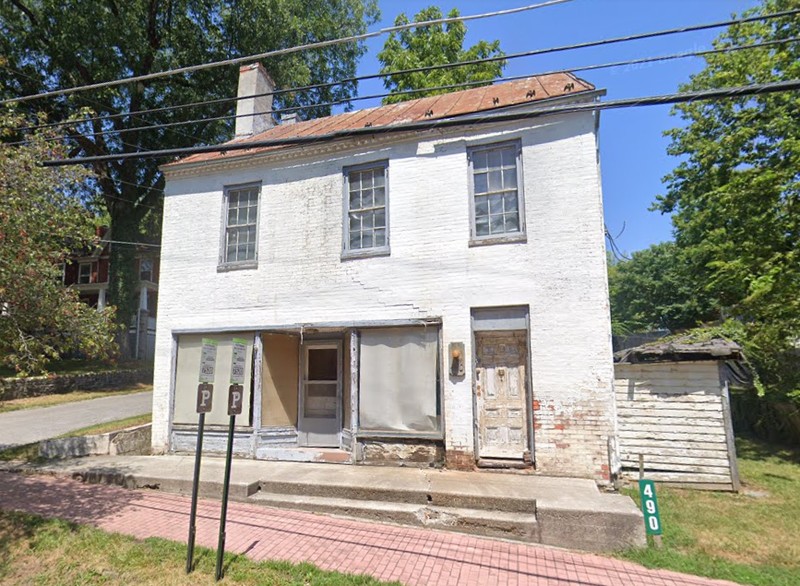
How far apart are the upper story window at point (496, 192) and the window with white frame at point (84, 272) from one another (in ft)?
95.8

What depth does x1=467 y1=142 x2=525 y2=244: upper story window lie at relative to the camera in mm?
8312

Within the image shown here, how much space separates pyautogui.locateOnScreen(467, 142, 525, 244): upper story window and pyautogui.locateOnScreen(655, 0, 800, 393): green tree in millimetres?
5992

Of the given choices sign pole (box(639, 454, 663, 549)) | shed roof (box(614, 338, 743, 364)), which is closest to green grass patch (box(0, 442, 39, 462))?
sign pole (box(639, 454, 663, 549))

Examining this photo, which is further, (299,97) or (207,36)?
(299,97)

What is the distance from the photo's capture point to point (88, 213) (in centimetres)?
719

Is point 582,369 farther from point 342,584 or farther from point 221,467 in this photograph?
point 221,467

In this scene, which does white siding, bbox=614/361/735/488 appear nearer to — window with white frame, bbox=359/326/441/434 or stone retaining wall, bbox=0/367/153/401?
window with white frame, bbox=359/326/441/434

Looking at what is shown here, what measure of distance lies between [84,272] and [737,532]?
3400 centimetres

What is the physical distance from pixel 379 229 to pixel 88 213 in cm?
→ 484

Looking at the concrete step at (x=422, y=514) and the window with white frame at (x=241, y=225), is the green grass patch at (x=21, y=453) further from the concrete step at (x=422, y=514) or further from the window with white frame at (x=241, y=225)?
the concrete step at (x=422, y=514)

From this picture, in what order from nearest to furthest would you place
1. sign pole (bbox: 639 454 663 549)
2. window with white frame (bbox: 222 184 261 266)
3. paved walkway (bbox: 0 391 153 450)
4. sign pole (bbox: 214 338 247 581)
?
sign pole (bbox: 214 338 247 581), sign pole (bbox: 639 454 663 549), window with white frame (bbox: 222 184 261 266), paved walkway (bbox: 0 391 153 450)

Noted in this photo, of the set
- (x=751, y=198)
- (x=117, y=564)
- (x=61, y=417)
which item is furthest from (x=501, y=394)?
(x=61, y=417)

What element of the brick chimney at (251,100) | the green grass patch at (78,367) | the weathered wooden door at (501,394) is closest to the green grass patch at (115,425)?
the brick chimney at (251,100)

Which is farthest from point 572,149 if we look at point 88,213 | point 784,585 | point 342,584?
point 88,213
